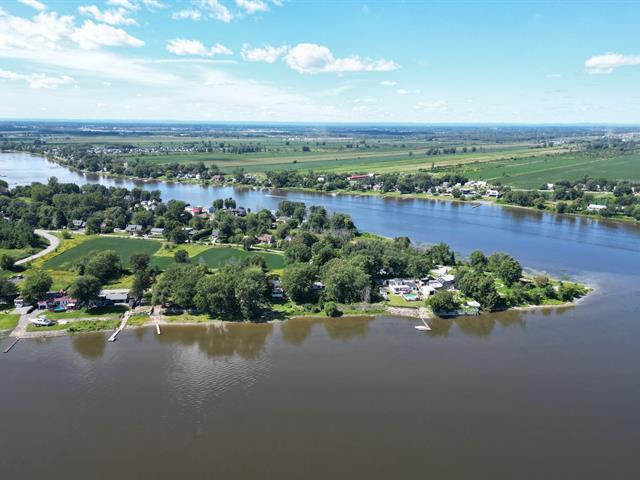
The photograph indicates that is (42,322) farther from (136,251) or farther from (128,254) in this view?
(136,251)

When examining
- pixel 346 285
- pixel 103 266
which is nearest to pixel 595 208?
pixel 346 285

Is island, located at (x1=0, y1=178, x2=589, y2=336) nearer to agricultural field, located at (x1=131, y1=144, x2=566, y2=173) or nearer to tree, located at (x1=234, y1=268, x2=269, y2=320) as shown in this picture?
tree, located at (x1=234, y1=268, x2=269, y2=320)

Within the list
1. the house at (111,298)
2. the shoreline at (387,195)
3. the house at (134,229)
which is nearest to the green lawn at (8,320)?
the house at (111,298)

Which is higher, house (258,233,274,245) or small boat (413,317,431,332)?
house (258,233,274,245)

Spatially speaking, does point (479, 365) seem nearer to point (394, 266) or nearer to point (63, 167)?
point (394, 266)

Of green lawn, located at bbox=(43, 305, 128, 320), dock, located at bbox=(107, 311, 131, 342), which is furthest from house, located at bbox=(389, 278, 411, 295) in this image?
green lawn, located at bbox=(43, 305, 128, 320)

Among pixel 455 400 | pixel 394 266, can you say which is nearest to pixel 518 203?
pixel 394 266
